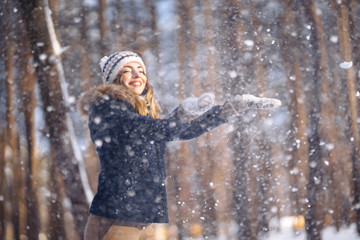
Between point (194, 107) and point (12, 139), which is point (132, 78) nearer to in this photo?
point (194, 107)

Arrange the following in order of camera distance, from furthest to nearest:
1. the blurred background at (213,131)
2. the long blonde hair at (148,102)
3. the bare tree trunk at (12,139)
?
the bare tree trunk at (12,139) < the blurred background at (213,131) < the long blonde hair at (148,102)

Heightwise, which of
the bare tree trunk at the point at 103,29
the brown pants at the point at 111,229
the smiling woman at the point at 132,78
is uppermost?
the bare tree trunk at the point at 103,29

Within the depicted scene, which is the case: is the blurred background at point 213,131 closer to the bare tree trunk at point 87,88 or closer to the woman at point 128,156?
the bare tree trunk at point 87,88

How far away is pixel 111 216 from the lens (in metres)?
0.86

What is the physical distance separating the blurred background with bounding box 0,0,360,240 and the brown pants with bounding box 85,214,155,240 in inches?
15.0

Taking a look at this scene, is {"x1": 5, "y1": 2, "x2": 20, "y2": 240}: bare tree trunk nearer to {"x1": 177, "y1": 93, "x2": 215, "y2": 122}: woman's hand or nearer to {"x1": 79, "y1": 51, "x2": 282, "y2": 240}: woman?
{"x1": 79, "y1": 51, "x2": 282, "y2": 240}: woman

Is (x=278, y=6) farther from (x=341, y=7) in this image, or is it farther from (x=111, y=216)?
(x=111, y=216)

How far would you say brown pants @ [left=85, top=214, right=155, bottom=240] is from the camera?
→ 0.86m

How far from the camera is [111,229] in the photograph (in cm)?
86

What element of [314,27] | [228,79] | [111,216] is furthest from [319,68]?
[111,216]

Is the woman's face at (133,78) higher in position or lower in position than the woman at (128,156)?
higher

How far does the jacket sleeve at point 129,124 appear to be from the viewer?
0.87 meters

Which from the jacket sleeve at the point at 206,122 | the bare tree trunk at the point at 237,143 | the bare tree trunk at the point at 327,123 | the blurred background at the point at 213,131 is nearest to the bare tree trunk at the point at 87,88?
the blurred background at the point at 213,131

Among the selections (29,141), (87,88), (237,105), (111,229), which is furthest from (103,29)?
(111,229)
